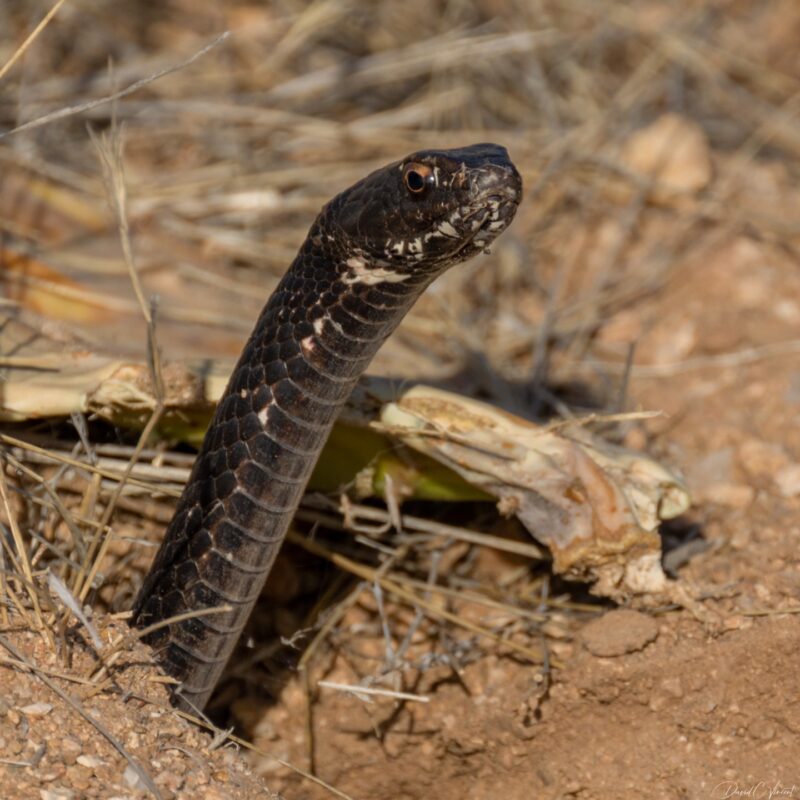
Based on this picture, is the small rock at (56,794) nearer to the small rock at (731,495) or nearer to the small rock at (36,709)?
the small rock at (36,709)

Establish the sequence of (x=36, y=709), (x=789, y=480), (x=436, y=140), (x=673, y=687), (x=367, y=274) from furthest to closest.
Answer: (x=436, y=140) → (x=789, y=480) → (x=673, y=687) → (x=367, y=274) → (x=36, y=709)

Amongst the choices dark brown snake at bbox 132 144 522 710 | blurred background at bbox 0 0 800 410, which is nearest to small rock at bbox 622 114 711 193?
blurred background at bbox 0 0 800 410

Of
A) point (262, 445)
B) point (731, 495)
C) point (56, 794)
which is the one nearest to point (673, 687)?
point (731, 495)

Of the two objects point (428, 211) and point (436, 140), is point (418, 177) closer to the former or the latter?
point (428, 211)

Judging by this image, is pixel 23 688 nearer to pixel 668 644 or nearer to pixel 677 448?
pixel 668 644

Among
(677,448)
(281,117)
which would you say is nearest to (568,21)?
(281,117)

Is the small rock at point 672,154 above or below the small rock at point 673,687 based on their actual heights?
above

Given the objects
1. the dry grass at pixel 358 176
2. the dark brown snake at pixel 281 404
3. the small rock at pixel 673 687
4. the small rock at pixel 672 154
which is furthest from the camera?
the small rock at pixel 672 154

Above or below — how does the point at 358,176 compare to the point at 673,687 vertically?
above

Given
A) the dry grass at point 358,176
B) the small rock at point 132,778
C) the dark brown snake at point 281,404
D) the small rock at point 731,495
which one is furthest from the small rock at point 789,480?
the small rock at point 132,778
